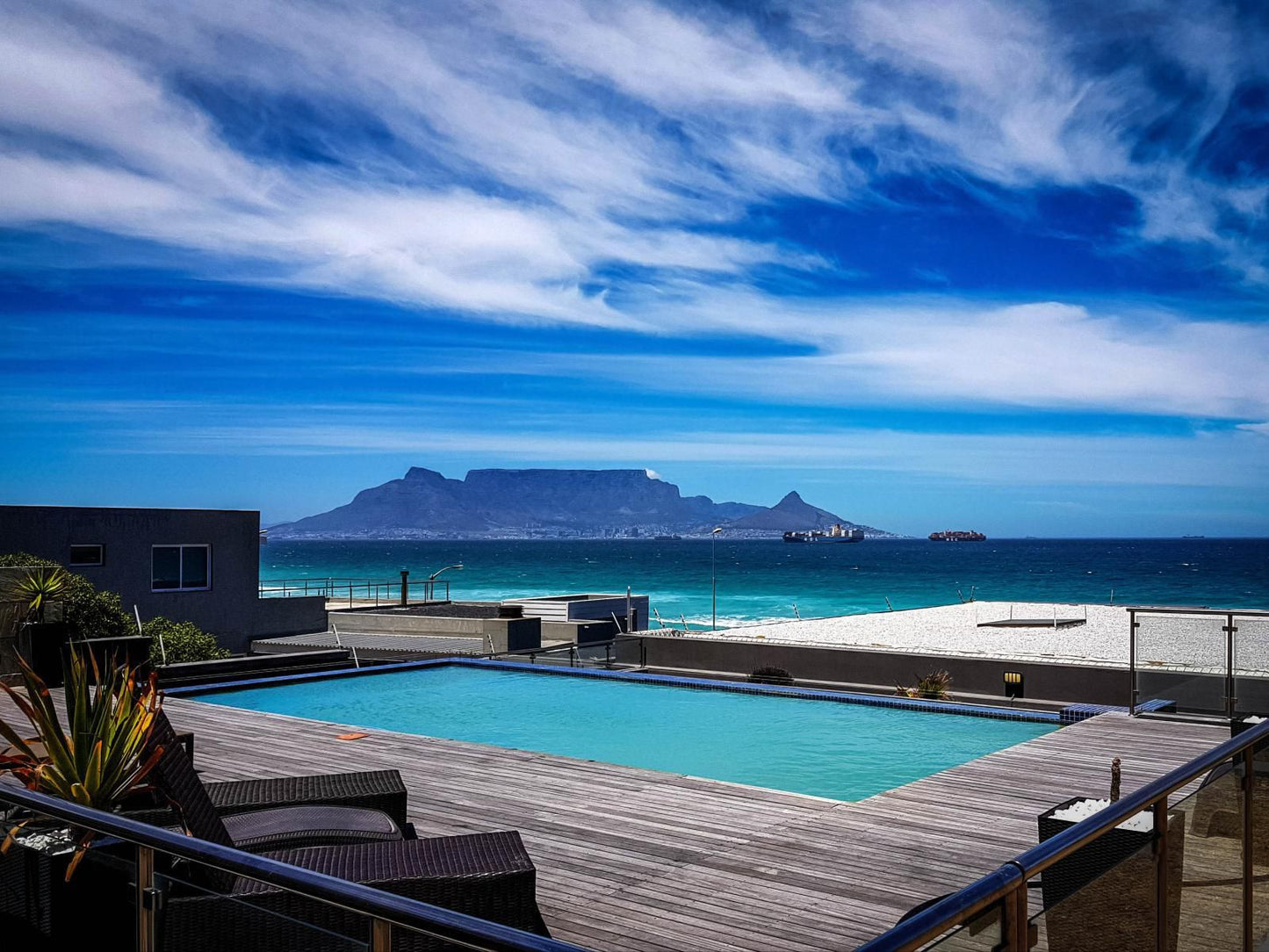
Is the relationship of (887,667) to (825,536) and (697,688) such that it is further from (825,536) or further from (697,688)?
(825,536)

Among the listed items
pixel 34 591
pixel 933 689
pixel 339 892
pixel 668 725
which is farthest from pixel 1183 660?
pixel 34 591

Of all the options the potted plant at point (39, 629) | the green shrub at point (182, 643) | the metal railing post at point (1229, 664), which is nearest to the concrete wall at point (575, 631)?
the green shrub at point (182, 643)

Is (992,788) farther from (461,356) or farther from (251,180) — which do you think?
(461,356)

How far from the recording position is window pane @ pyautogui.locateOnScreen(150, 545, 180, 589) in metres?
20.5

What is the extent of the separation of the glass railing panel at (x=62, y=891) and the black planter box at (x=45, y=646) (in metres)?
8.11

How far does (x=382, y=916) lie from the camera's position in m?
1.75

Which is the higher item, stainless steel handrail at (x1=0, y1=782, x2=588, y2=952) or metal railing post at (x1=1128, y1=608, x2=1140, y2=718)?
stainless steel handrail at (x1=0, y1=782, x2=588, y2=952)

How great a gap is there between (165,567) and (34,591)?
406 inches

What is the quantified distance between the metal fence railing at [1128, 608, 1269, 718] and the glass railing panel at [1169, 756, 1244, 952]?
17.0 feet

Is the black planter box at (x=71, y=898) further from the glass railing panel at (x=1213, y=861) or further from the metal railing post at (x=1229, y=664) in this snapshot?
the metal railing post at (x=1229, y=664)

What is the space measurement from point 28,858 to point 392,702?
356 inches

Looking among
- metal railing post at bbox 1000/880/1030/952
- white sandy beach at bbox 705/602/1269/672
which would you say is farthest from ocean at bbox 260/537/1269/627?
metal railing post at bbox 1000/880/1030/952

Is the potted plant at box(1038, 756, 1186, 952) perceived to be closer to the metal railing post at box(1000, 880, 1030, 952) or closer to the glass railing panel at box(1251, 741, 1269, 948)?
A: the metal railing post at box(1000, 880, 1030, 952)

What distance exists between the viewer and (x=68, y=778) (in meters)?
3.76
